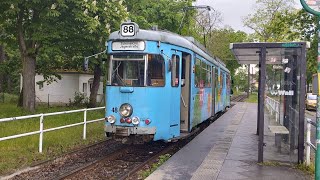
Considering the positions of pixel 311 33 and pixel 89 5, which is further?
pixel 311 33

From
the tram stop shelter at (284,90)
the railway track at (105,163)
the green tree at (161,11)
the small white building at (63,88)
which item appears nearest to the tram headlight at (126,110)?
the railway track at (105,163)

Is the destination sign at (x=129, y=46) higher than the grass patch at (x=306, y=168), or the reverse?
the destination sign at (x=129, y=46)

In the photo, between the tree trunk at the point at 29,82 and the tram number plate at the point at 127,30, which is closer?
the tram number plate at the point at 127,30

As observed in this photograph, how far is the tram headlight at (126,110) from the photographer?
10.1 meters

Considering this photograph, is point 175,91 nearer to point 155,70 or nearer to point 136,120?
point 155,70

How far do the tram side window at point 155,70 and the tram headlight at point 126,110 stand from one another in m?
0.74

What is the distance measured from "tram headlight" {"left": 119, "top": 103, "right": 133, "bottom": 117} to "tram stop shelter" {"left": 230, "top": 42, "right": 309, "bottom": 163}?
111 inches

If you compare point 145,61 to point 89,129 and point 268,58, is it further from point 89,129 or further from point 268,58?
point 89,129

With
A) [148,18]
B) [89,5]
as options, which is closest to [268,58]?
[89,5]

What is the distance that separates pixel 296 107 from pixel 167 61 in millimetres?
3314

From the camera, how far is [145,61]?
1029 centimetres

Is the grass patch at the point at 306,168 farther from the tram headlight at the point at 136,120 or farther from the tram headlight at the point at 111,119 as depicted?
the tram headlight at the point at 111,119

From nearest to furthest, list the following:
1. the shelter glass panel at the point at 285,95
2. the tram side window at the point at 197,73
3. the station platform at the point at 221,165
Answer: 1. the station platform at the point at 221,165
2. the shelter glass panel at the point at 285,95
3. the tram side window at the point at 197,73

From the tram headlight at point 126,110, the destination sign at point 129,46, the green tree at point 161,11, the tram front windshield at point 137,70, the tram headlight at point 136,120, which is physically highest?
the green tree at point 161,11
